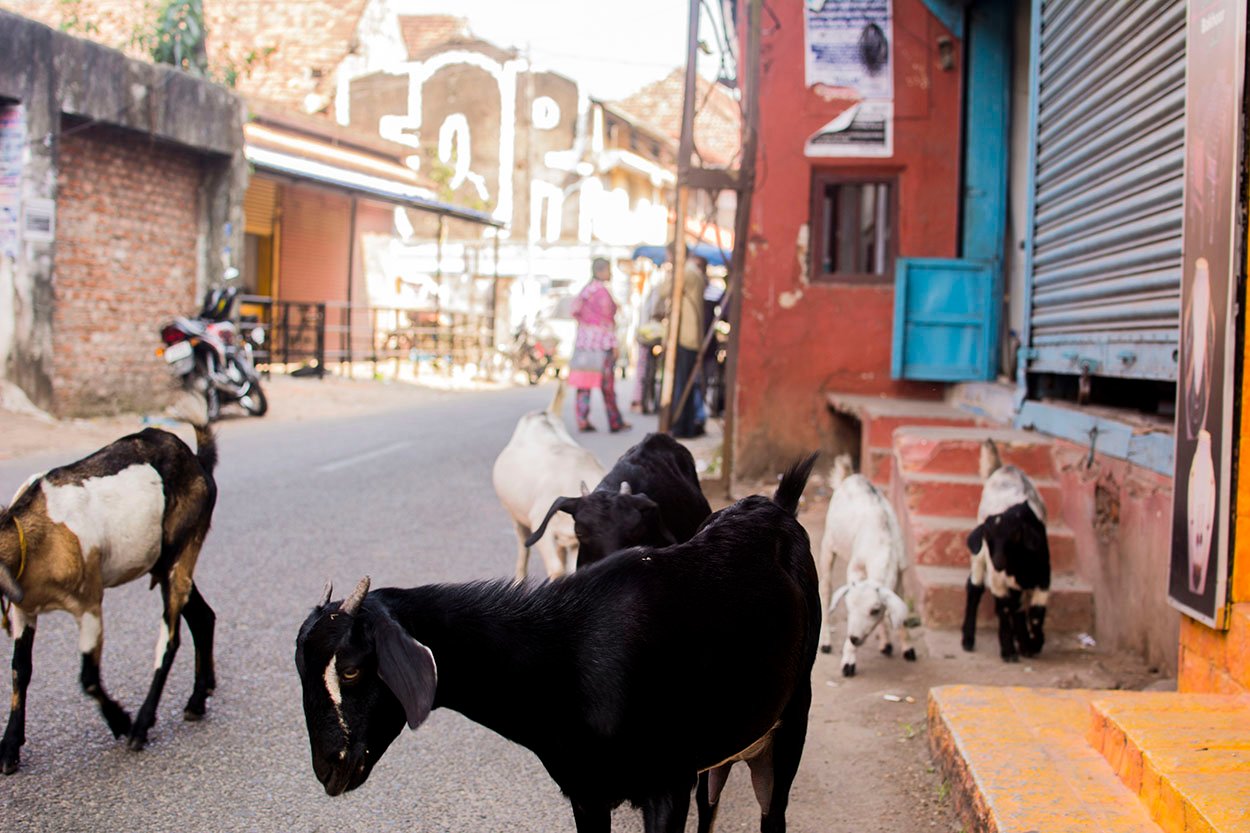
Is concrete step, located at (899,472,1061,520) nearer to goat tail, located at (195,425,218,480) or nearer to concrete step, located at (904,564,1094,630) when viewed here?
concrete step, located at (904,564,1094,630)

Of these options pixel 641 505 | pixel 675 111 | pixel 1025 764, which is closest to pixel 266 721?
pixel 641 505

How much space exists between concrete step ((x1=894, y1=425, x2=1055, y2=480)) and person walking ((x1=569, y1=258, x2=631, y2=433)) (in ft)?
26.1

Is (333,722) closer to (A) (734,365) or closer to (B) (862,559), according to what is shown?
(B) (862,559)

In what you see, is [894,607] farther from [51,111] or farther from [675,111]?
[675,111]

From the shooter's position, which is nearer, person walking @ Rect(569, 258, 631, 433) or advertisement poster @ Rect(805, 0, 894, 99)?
advertisement poster @ Rect(805, 0, 894, 99)

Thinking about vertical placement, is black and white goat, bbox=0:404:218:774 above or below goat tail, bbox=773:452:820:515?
below

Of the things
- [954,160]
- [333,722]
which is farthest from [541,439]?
[954,160]

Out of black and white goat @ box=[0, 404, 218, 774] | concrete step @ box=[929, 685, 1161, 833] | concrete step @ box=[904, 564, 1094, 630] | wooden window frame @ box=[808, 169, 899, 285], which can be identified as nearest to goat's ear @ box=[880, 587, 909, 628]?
concrete step @ box=[904, 564, 1094, 630]

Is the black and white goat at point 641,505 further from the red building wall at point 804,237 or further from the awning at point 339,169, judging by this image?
the awning at point 339,169

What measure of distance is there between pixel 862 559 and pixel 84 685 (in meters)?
3.61

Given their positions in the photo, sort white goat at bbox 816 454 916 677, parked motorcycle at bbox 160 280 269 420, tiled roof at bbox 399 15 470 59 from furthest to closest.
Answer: tiled roof at bbox 399 15 470 59
parked motorcycle at bbox 160 280 269 420
white goat at bbox 816 454 916 677

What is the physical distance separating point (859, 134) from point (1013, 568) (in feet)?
20.6

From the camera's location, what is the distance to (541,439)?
21.1 ft

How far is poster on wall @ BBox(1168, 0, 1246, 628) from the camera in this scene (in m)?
4.07
